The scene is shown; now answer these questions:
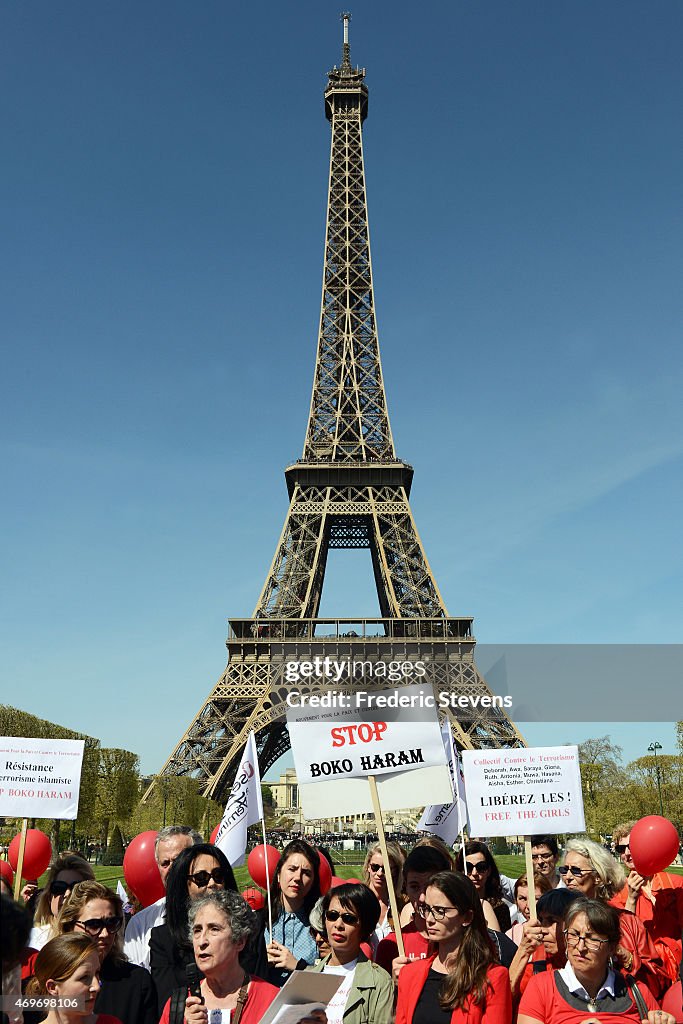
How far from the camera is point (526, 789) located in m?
6.83

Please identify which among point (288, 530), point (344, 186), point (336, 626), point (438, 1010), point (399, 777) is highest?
point (344, 186)

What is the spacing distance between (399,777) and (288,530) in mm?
38765

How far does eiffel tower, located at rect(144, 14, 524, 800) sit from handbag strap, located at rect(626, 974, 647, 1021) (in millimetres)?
31339

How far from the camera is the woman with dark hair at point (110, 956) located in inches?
169

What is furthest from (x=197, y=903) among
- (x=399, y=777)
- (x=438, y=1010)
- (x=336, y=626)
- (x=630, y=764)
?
(x=630, y=764)

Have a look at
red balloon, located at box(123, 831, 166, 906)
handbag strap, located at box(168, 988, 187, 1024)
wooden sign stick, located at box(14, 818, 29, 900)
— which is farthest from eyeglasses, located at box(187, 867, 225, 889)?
wooden sign stick, located at box(14, 818, 29, 900)

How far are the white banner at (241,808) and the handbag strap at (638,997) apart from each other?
13.1ft

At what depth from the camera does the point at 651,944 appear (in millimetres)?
5699

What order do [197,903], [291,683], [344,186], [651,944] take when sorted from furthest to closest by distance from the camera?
[344,186] < [291,683] < [651,944] < [197,903]

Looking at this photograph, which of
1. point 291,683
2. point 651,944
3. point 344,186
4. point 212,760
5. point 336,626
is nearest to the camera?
point 651,944

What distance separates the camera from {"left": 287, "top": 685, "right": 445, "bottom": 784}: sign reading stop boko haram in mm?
6414

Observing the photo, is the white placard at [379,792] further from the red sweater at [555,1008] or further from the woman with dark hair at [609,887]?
the red sweater at [555,1008]

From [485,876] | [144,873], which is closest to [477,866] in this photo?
[485,876]

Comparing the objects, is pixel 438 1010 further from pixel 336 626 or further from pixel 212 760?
pixel 336 626
